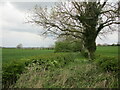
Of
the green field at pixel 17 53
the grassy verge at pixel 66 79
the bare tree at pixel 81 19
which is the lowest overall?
the grassy verge at pixel 66 79

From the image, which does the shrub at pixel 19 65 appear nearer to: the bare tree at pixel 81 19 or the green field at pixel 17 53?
the green field at pixel 17 53

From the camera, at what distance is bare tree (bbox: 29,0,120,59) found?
198 cm

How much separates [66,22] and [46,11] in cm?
34

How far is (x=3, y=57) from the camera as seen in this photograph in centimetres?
153

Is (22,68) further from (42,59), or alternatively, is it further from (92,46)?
(92,46)

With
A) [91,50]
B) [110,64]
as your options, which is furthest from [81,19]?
[110,64]

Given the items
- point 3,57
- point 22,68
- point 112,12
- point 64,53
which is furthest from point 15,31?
point 112,12

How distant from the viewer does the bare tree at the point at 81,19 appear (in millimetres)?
1982

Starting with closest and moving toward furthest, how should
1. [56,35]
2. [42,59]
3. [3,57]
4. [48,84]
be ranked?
[48,84], [3,57], [42,59], [56,35]

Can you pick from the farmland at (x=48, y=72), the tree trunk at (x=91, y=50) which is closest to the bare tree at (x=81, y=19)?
the tree trunk at (x=91, y=50)

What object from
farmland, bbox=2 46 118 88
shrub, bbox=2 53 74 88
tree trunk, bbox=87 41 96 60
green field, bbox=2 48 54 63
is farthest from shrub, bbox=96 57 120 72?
green field, bbox=2 48 54 63

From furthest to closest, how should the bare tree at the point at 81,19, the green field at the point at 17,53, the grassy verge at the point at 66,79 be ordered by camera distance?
the bare tree at the point at 81,19
the green field at the point at 17,53
the grassy verge at the point at 66,79

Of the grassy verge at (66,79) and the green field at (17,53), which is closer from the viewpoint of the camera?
the grassy verge at (66,79)

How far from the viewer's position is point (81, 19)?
6.72ft
